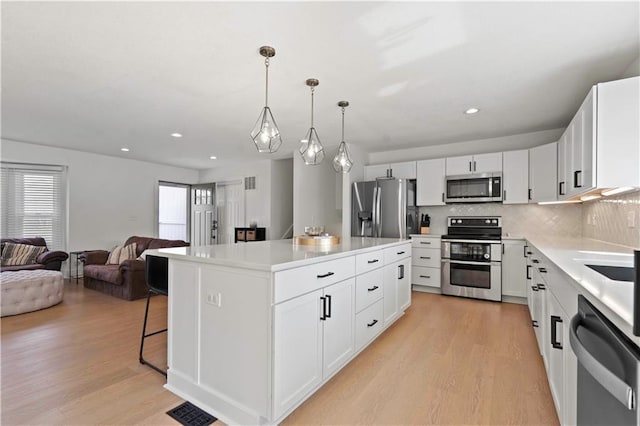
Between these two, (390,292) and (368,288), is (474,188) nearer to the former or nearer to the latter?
(390,292)

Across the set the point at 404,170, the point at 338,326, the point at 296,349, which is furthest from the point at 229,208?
the point at 296,349

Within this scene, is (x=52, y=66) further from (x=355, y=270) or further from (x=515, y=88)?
(x=515, y=88)

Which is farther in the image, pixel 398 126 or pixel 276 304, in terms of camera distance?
pixel 398 126

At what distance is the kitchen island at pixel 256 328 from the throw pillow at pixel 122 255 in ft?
12.0

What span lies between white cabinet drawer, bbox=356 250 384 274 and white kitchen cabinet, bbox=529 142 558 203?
2.67 m

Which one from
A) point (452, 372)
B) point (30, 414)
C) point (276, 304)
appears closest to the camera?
point (276, 304)

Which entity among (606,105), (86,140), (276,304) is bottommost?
(276,304)

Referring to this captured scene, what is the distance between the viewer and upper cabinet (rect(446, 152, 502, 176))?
4402 mm

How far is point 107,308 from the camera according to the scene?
12.9 feet

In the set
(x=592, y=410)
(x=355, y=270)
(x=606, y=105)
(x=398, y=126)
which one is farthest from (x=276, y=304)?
(x=398, y=126)

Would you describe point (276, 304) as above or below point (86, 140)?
below

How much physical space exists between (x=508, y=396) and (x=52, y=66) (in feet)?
13.9

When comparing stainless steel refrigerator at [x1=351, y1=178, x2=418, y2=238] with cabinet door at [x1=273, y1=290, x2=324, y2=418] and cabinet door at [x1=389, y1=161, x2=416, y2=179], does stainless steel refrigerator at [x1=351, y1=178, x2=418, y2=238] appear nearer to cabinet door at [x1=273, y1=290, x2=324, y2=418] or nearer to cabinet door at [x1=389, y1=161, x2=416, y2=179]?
cabinet door at [x1=389, y1=161, x2=416, y2=179]

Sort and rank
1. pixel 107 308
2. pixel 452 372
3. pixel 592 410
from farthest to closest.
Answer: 1. pixel 107 308
2. pixel 452 372
3. pixel 592 410
